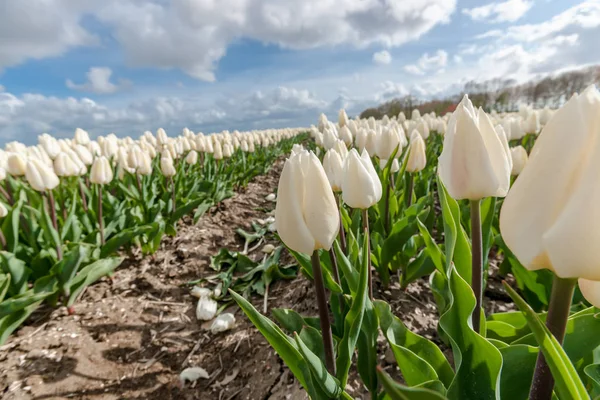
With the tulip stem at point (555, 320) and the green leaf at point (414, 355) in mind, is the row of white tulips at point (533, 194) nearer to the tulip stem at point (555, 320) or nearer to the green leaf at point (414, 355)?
the tulip stem at point (555, 320)

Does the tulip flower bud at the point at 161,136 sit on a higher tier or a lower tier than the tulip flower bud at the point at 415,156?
higher

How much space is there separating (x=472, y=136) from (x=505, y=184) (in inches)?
6.8

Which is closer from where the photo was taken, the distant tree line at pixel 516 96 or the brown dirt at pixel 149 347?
the brown dirt at pixel 149 347

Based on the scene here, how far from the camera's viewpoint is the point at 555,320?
2.30 feet

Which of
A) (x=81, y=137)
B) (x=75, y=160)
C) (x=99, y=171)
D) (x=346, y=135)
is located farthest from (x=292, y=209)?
(x=81, y=137)

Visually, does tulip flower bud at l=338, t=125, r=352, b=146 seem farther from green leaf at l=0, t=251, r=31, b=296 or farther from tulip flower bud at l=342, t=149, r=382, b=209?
green leaf at l=0, t=251, r=31, b=296

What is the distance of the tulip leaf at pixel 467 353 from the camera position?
85 centimetres

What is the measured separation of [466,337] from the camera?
93cm

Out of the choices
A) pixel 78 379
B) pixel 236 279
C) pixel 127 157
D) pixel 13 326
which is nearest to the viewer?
pixel 78 379

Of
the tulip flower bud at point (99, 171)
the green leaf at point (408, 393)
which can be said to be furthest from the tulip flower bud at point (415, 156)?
the tulip flower bud at point (99, 171)

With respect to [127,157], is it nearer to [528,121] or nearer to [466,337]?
[466,337]

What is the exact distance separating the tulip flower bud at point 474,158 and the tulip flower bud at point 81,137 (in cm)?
598

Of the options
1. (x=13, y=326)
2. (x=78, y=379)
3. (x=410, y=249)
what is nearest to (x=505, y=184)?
(x=410, y=249)

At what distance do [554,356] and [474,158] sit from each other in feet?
1.70
